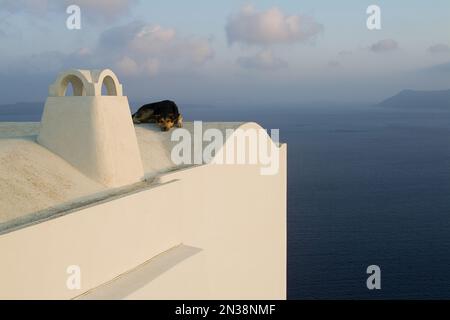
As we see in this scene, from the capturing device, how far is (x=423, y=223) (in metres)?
50.9

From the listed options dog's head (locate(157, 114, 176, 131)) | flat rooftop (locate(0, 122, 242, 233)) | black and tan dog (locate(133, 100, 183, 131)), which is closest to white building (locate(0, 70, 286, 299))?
flat rooftop (locate(0, 122, 242, 233))

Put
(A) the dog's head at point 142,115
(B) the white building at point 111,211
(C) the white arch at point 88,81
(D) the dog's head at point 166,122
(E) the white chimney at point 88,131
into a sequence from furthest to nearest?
1. (A) the dog's head at point 142,115
2. (D) the dog's head at point 166,122
3. (C) the white arch at point 88,81
4. (E) the white chimney at point 88,131
5. (B) the white building at point 111,211

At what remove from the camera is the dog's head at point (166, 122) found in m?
17.4

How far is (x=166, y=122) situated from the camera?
1741 cm

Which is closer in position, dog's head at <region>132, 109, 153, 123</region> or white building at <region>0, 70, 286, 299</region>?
white building at <region>0, 70, 286, 299</region>

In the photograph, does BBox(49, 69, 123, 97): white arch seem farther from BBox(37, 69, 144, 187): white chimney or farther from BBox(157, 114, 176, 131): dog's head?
BBox(157, 114, 176, 131): dog's head

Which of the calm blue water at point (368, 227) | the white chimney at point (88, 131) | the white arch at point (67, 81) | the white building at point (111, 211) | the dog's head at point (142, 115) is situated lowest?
the calm blue water at point (368, 227)

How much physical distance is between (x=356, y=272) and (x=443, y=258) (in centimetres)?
821

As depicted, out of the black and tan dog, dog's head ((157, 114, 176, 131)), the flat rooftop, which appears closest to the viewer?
the flat rooftop

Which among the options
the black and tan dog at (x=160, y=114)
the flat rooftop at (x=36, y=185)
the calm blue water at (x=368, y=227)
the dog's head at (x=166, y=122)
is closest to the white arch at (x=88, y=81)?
the flat rooftop at (x=36, y=185)

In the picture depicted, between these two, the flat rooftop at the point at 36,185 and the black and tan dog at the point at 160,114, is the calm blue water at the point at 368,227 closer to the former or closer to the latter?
the black and tan dog at the point at 160,114

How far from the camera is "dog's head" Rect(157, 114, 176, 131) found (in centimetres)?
1736

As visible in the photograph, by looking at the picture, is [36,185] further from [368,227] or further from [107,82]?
[368,227]

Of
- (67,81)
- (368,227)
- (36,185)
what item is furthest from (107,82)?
(368,227)
